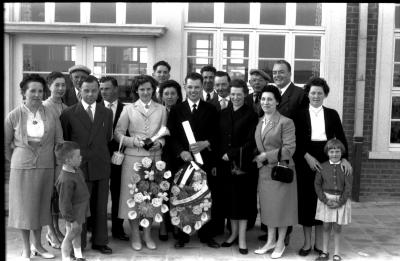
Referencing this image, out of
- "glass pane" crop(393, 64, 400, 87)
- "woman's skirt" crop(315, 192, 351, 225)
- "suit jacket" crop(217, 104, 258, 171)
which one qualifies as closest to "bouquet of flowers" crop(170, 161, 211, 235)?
"suit jacket" crop(217, 104, 258, 171)

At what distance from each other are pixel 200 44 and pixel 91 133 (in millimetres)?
3704

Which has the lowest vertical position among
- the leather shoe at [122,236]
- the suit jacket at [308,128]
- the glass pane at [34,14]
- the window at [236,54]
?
the leather shoe at [122,236]

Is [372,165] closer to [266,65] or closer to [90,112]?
[266,65]

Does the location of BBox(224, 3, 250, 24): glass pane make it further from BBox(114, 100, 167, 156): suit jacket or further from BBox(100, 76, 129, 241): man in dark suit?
BBox(114, 100, 167, 156): suit jacket

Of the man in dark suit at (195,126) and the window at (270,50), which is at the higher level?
the window at (270,50)

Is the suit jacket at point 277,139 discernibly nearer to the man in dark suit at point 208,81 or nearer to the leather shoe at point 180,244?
the leather shoe at point 180,244

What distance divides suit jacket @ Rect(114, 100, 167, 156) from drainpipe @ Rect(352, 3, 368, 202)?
3.82 meters

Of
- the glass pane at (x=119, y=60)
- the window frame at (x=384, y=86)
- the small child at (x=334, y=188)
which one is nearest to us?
the small child at (x=334, y=188)

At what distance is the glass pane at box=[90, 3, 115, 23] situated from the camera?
322 inches

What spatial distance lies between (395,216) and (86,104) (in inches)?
184

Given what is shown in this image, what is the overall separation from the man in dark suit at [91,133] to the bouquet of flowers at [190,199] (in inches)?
28.3

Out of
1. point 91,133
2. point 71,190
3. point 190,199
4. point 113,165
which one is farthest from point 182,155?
point 71,190

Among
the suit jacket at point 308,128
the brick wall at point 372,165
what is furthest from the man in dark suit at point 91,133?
the brick wall at point 372,165

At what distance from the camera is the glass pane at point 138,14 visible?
8.16m
